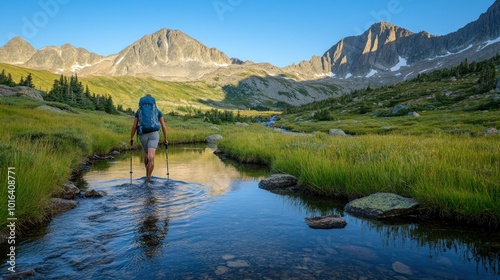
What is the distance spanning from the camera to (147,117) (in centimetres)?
1414

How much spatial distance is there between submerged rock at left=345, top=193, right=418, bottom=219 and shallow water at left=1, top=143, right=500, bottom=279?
0.40 metres

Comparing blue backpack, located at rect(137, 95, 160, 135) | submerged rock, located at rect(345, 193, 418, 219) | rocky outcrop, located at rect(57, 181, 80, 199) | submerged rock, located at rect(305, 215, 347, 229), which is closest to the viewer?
submerged rock, located at rect(305, 215, 347, 229)

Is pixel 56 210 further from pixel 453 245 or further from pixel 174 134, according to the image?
pixel 174 134

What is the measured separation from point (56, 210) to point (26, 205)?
84.6 inches

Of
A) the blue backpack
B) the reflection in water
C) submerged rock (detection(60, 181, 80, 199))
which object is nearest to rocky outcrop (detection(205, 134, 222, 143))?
the blue backpack

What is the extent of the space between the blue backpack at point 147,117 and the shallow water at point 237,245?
11.7 feet

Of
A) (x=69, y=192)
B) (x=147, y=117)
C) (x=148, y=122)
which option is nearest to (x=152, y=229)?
(x=69, y=192)

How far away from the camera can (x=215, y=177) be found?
17.7 metres

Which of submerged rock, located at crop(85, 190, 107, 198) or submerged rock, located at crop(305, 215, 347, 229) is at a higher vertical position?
submerged rock, located at crop(305, 215, 347, 229)

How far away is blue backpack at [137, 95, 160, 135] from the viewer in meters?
14.1

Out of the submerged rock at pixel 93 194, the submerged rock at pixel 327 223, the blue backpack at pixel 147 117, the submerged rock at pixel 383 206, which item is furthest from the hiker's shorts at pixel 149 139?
the submerged rock at pixel 383 206

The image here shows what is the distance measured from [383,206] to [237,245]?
200 inches

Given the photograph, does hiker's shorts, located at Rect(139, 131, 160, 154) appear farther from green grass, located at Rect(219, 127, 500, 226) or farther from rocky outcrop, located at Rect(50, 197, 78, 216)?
green grass, located at Rect(219, 127, 500, 226)

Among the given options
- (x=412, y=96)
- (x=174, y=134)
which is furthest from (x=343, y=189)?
(x=412, y=96)
